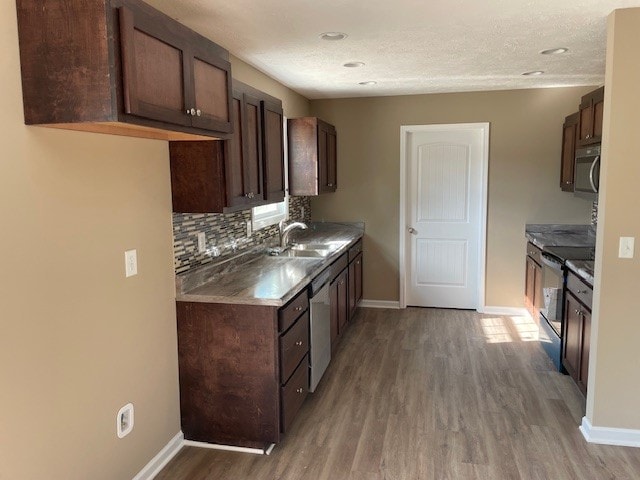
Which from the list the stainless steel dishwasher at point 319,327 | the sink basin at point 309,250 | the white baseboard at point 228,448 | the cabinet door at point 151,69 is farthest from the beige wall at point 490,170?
the cabinet door at point 151,69

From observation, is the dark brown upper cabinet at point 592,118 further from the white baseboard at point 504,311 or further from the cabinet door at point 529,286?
the white baseboard at point 504,311

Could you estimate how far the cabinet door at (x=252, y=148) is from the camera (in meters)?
3.02

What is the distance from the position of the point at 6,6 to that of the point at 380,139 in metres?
4.16

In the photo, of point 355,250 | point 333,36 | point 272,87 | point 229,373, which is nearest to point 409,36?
point 333,36

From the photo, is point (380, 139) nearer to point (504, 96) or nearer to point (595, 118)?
point (504, 96)

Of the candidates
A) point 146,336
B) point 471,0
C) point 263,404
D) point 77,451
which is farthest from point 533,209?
point 77,451

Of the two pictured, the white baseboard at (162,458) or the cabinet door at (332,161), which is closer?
the white baseboard at (162,458)

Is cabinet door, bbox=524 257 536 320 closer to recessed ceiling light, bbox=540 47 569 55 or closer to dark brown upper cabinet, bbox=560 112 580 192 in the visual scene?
dark brown upper cabinet, bbox=560 112 580 192

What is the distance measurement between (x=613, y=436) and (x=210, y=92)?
112 inches

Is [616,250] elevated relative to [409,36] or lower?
lower

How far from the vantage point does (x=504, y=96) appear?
201 inches

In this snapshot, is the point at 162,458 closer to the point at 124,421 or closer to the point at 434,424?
the point at 124,421

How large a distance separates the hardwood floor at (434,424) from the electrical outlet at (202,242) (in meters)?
1.15

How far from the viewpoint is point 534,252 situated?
483 cm
